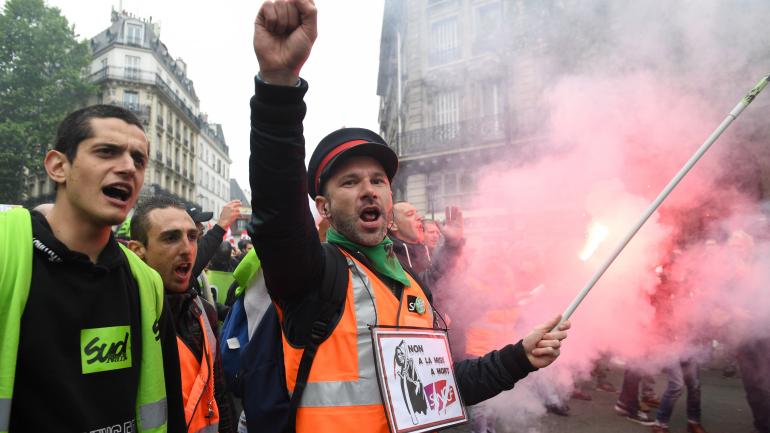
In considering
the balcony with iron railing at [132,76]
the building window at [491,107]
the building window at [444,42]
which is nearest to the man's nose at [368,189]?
the building window at [491,107]

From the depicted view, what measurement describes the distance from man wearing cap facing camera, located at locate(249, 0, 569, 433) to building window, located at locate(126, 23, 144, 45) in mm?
41504

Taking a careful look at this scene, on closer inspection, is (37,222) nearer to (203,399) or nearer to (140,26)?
(203,399)

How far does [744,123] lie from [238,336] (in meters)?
4.88

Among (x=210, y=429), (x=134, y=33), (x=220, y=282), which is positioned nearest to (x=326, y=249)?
(x=210, y=429)

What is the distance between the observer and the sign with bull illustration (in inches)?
49.0

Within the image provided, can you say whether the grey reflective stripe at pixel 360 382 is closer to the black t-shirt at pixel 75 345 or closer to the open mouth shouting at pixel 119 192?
the black t-shirt at pixel 75 345

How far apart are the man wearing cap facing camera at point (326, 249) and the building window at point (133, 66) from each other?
38860mm

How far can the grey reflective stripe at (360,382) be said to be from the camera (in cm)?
121

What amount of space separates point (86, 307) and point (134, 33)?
42476mm

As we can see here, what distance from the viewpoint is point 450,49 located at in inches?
504

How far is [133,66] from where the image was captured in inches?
1379

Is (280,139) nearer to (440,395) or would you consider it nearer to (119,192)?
(119,192)

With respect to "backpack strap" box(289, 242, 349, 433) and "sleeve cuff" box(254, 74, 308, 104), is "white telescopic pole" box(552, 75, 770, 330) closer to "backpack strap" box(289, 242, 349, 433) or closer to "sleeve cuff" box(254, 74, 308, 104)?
"backpack strap" box(289, 242, 349, 433)

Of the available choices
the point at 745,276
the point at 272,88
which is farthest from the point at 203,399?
the point at 745,276
